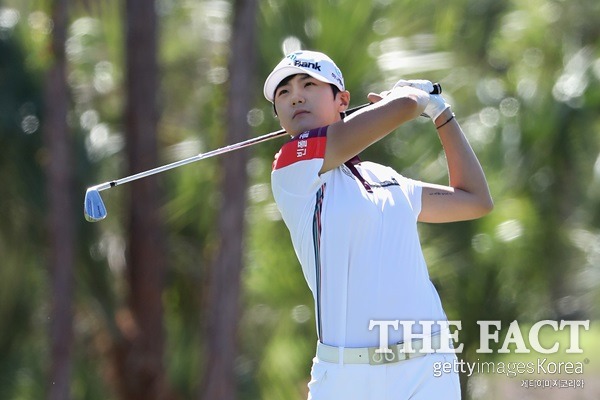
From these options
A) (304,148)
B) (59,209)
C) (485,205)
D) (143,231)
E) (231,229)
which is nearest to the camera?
(304,148)

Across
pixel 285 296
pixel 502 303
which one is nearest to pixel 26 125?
pixel 285 296

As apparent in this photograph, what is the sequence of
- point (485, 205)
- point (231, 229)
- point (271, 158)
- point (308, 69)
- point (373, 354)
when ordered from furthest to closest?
1. point (271, 158)
2. point (231, 229)
3. point (485, 205)
4. point (308, 69)
5. point (373, 354)

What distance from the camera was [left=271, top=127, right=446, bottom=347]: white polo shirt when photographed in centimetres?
401

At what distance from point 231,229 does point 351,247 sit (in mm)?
7018

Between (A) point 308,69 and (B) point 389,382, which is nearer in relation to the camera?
(B) point 389,382

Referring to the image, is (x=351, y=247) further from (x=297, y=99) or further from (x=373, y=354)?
(x=297, y=99)

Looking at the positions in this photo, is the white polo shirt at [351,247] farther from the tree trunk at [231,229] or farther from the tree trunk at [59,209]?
the tree trunk at [59,209]

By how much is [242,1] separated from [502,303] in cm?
368

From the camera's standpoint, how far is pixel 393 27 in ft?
38.9

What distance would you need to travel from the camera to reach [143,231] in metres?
12.3

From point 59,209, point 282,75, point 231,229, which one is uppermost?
point 59,209

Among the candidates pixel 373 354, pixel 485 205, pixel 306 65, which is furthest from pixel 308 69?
pixel 373 354

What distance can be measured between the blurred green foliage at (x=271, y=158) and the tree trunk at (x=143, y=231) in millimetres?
327

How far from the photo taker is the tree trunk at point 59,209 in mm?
11055
